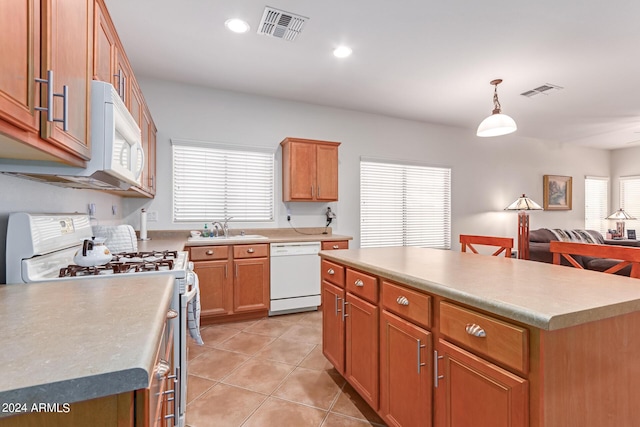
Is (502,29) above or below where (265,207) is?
above

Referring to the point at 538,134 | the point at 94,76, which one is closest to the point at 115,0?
the point at 94,76

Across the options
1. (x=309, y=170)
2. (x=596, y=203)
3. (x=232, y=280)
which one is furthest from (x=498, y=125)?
(x=596, y=203)

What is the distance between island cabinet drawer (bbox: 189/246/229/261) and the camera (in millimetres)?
3132

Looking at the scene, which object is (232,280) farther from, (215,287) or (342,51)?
(342,51)

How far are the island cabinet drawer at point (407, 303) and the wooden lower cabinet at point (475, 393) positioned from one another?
0.42 feet

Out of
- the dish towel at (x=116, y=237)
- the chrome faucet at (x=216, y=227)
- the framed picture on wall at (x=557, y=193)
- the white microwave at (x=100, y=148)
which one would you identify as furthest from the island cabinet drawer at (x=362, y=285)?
the framed picture on wall at (x=557, y=193)

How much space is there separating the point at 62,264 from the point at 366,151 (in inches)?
152

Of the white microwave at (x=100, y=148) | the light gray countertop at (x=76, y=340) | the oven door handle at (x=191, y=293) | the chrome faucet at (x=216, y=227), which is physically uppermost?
the white microwave at (x=100, y=148)

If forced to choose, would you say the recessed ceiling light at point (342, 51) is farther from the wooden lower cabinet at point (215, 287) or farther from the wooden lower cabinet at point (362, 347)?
the wooden lower cabinet at point (215, 287)

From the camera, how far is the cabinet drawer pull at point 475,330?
3.51 ft

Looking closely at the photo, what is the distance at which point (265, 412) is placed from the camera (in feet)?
6.16

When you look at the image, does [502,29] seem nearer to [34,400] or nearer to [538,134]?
[34,400]

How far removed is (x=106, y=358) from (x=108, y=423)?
0.11m

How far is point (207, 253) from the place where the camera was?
3186 millimetres
